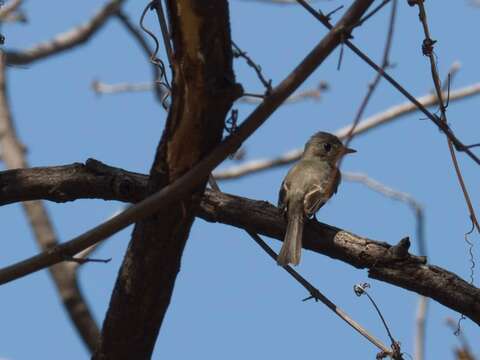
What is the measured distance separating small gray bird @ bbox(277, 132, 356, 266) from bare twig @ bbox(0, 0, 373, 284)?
1056 millimetres

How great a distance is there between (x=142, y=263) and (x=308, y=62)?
4.26 ft

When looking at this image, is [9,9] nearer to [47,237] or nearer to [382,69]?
[47,237]

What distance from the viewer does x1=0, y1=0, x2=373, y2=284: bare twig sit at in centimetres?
281

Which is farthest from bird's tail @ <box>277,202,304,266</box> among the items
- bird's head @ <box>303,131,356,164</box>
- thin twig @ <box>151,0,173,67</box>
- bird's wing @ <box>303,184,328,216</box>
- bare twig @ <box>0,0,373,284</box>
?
bird's head @ <box>303,131,356,164</box>

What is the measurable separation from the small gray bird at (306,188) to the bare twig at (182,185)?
106cm

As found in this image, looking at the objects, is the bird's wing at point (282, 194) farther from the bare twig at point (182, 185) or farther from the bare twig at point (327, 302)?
the bare twig at point (182, 185)

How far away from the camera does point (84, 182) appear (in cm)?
439

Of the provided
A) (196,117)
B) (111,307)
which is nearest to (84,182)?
(111,307)

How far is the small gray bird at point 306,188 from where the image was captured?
4738mm

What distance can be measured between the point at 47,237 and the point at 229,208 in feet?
18.3

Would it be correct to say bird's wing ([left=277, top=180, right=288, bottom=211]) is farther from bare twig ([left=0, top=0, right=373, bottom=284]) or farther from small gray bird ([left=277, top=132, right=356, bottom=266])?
bare twig ([left=0, top=0, right=373, bottom=284])

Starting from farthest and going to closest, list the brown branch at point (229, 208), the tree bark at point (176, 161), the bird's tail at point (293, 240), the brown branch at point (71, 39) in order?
1. the brown branch at point (71, 39)
2. the bird's tail at point (293, 240)
3. the brown branch at point (229, 208)
4. the tree bark at point (176, 161)

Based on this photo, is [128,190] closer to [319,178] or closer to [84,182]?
[84,182]

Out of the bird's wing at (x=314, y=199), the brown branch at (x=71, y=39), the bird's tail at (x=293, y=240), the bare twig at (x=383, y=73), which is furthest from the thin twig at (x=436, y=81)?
the brown branch at (x=71, y=39)
